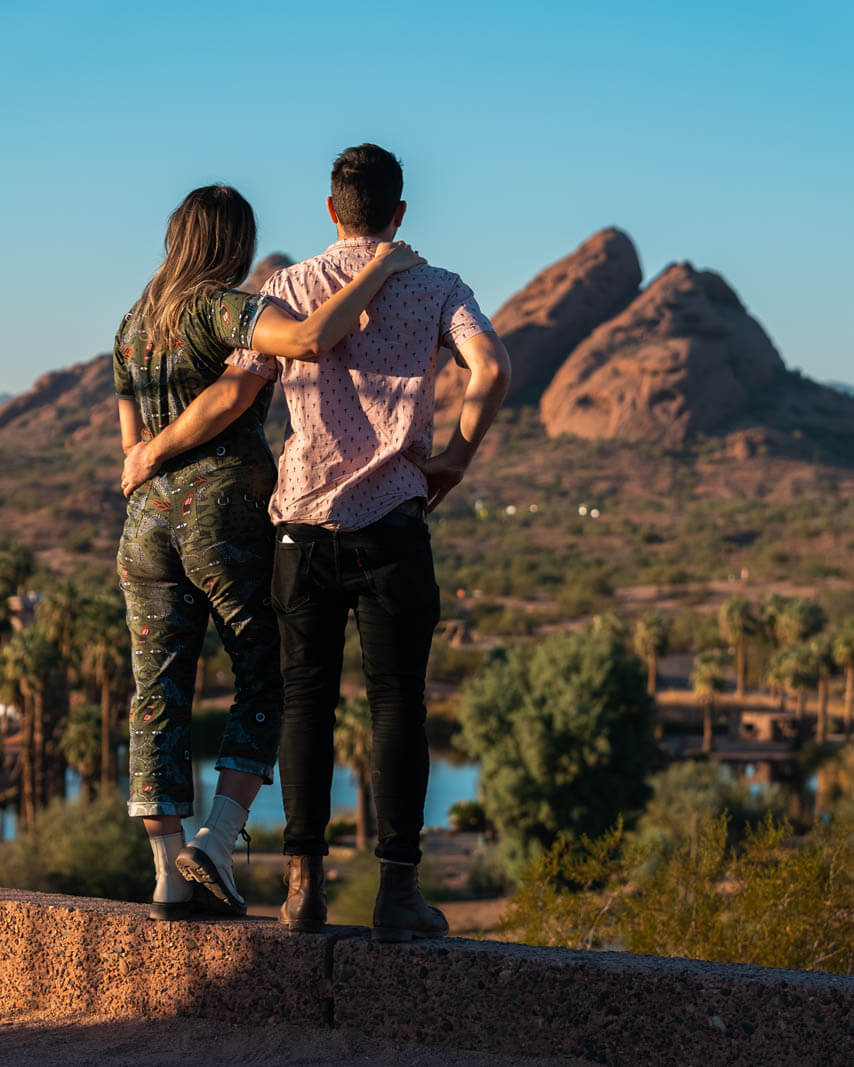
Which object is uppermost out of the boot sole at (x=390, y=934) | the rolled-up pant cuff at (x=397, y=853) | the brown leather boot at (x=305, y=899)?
the rolled-up pant cuff at (x=397, y=853)

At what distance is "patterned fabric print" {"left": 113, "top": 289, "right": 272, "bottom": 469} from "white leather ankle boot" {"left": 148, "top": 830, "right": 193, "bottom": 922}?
3.49 feet

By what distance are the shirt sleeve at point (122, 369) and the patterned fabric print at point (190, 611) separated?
0.32 meters

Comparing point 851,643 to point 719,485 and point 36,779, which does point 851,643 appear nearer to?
point 36,779

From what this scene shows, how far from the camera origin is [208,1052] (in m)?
3.49

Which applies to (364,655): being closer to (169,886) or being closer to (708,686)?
(169,886)

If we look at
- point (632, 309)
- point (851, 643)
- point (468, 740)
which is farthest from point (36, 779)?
point (632, 309)

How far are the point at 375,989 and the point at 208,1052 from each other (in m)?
0.46

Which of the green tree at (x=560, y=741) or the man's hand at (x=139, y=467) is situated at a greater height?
the man's hand at (x=139, y=467)

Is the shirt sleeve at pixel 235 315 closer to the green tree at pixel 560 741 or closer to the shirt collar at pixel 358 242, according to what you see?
the shirt collar at pixel 358 242

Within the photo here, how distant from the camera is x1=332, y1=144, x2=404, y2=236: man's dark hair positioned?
3.50 metres

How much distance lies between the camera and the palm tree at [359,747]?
107 ft

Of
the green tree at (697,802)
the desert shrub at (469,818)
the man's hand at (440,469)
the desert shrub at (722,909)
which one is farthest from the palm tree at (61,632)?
the man's hand at (440,469)

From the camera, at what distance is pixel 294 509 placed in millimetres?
3576

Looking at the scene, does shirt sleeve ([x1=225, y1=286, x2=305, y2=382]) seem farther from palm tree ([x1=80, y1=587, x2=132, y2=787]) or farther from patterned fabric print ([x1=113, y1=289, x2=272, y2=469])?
palm tree ([x1=80, y1=587, x2=132, y2=787])
